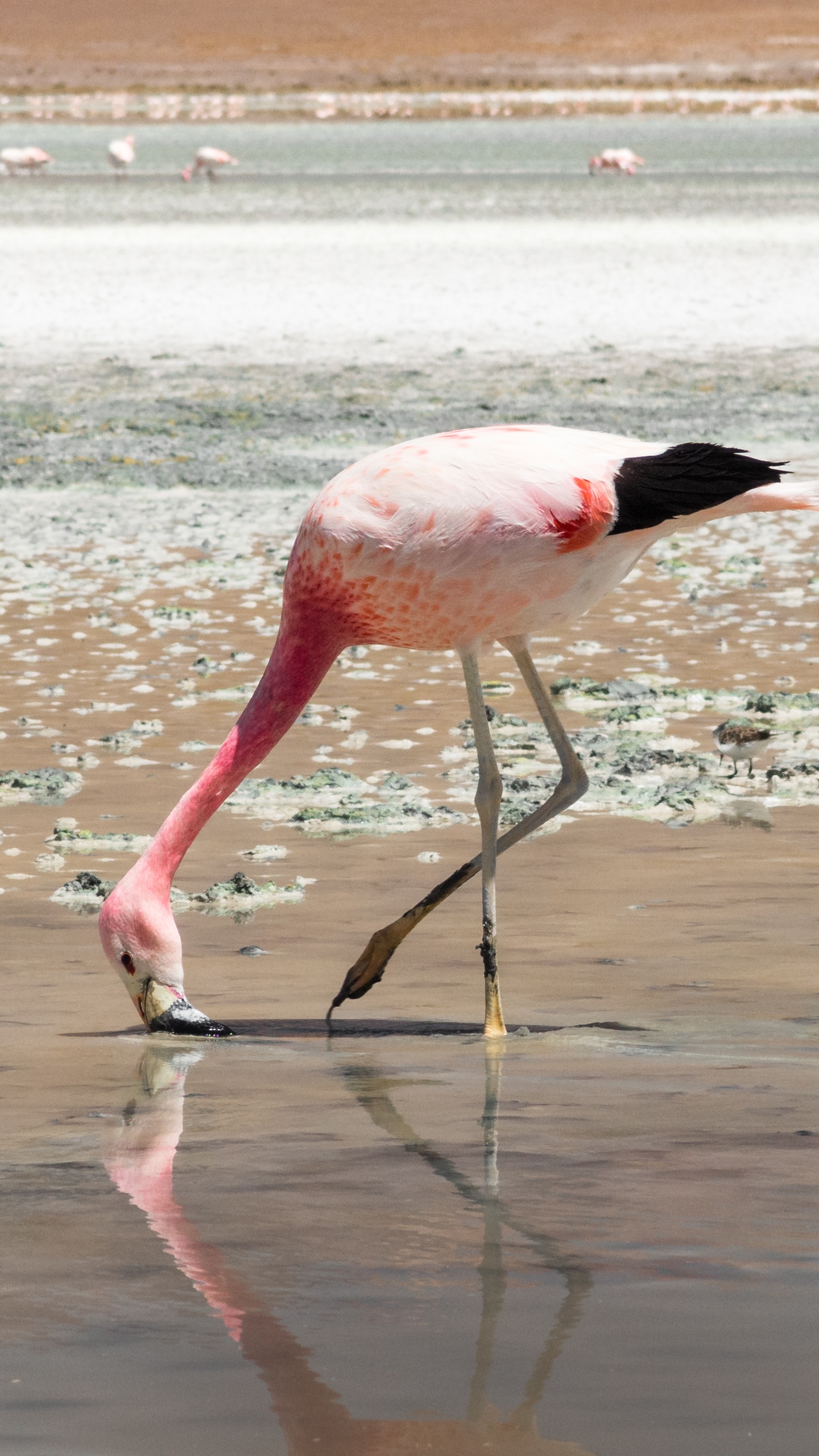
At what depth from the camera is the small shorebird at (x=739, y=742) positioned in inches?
257

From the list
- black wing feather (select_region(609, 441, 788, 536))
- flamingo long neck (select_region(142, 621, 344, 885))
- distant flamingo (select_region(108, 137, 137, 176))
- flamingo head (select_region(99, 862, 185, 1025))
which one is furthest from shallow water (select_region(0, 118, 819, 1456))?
distant flamingo (select_region(108, 137, 137, 176))

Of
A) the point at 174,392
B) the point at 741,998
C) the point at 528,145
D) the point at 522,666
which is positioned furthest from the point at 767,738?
the point at 528,145

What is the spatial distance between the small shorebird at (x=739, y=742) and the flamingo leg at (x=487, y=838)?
163 centimetres

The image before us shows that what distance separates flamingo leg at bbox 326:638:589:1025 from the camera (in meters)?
4.61

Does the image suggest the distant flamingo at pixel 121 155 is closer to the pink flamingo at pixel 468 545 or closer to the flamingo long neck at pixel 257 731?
the pink flamingo at pixel 468 545

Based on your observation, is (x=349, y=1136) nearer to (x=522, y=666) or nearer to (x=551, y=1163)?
(x=551, y=1163)

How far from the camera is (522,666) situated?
5242 millimetres

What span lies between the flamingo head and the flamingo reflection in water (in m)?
0.26

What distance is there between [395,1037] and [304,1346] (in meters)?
1.65

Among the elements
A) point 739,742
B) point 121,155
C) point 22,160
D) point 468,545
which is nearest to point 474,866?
point 468,545

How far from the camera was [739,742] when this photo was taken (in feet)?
21.6

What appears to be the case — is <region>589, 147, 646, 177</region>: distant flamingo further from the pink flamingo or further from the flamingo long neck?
the flamingo long neck

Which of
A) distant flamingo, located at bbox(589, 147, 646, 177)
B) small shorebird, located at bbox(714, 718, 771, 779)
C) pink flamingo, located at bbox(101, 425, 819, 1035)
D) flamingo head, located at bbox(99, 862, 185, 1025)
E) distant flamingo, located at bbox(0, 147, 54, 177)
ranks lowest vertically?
distant flamingo, located at bbox(0, 147, 54, 177)

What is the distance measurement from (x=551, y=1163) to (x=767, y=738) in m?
3.36
